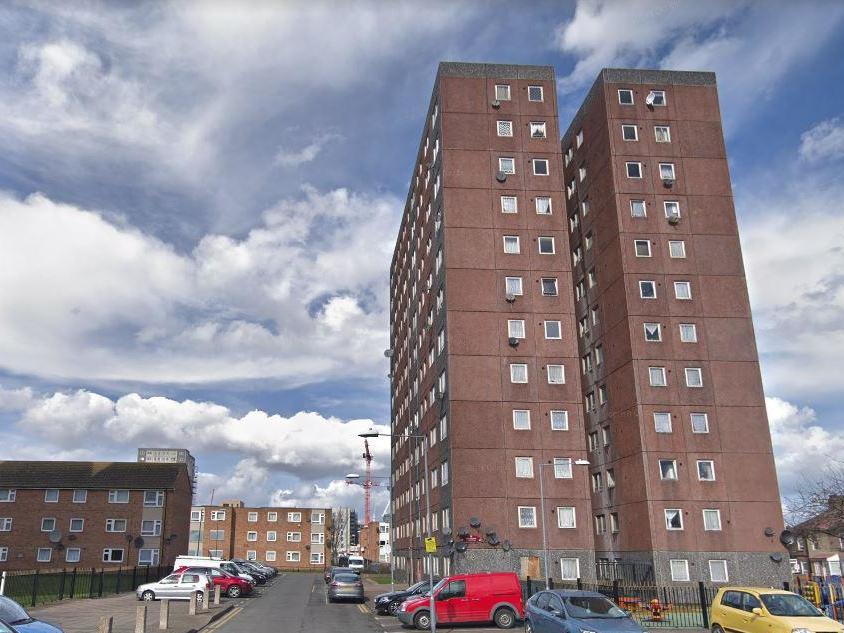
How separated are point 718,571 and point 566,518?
8886mm

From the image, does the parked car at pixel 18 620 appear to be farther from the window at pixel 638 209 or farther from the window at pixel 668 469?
the window at pixel 638 209

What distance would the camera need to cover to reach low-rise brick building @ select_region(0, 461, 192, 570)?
230 ft

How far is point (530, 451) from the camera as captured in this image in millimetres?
45844

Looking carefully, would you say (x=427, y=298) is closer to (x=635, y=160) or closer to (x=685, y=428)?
(x=635, y=160)

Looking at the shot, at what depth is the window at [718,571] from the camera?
4222 centimetres

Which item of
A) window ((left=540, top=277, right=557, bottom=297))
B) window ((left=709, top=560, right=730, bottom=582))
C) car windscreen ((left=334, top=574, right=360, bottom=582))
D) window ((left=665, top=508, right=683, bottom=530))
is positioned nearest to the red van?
car windscreen ((left=334, top=574, right=360, bottom=582))

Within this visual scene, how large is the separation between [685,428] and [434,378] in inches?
685

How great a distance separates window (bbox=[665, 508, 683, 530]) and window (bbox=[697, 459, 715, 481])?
255 cm

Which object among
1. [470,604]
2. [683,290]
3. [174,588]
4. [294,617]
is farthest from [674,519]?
[174,588]

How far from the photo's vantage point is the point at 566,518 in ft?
147

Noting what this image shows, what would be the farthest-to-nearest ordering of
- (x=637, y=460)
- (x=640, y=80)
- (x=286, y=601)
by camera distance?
(x=640, y=80) → (x=637, y=460) → (x=286, y=601)

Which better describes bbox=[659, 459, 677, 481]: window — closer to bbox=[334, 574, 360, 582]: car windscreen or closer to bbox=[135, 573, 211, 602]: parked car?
bbox=[334, 574, 360, 582]: car windscreen

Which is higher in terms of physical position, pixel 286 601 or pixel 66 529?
pixel 66 529

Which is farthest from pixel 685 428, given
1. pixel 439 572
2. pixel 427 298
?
pixel 427 298
